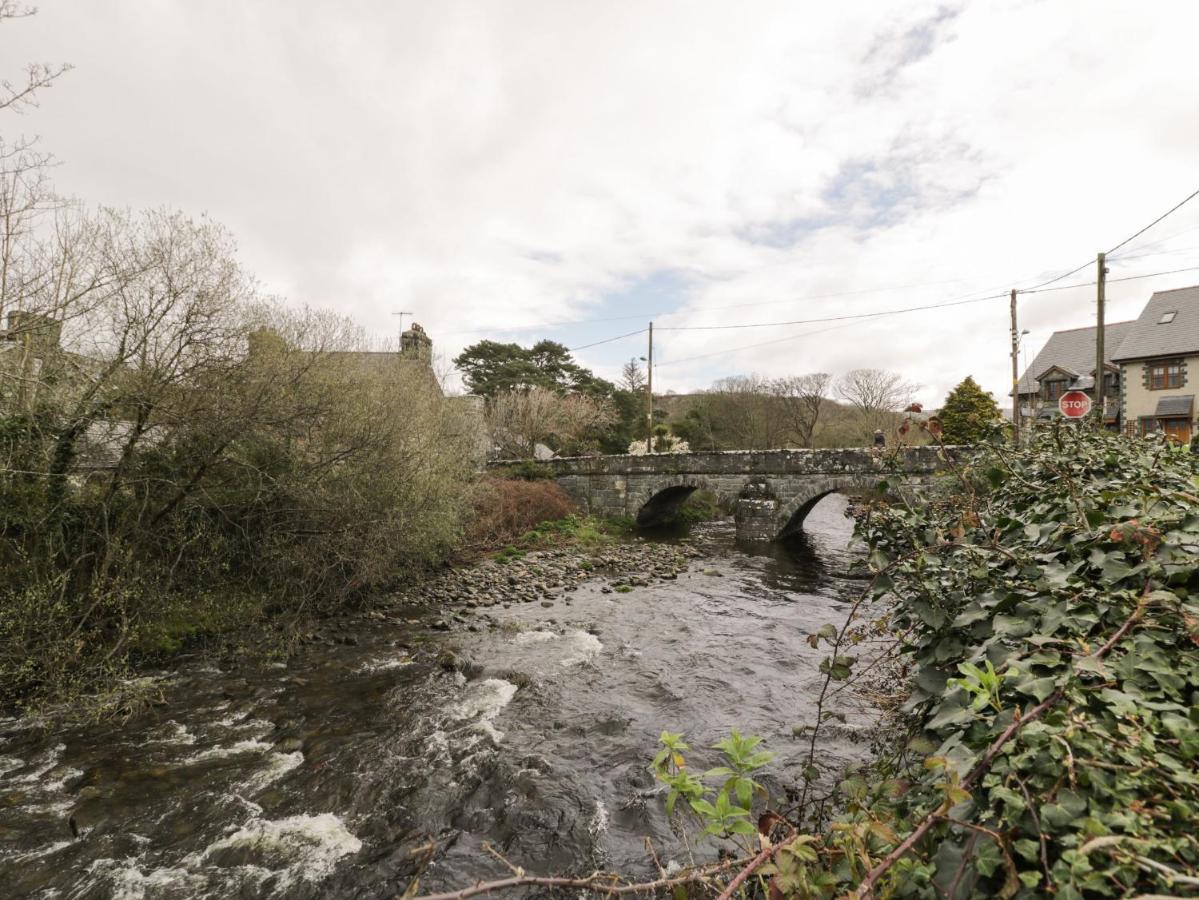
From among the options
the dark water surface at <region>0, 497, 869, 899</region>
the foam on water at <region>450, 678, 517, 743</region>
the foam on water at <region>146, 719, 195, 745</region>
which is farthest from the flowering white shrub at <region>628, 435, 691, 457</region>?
the foam on water at <region>146, 719, 195, 745</region>

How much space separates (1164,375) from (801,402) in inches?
742

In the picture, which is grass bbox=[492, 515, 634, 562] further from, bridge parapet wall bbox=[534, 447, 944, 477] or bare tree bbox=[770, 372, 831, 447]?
bare tree bbox=[770, 372, 831, 447]

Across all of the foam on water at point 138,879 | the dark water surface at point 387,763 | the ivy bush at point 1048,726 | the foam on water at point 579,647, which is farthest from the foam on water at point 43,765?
the ivy bush at point 1048,726

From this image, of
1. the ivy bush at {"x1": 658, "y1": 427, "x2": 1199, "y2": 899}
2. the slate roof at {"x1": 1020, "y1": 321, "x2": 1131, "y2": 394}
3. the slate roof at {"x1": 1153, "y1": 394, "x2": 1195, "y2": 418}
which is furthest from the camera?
the slate roof at {"x1": 1020, "y1": 321, "x2": 1131, "y2": 394}

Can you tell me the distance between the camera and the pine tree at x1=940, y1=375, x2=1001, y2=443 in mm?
30125

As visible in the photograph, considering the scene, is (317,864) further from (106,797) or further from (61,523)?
(61,523)

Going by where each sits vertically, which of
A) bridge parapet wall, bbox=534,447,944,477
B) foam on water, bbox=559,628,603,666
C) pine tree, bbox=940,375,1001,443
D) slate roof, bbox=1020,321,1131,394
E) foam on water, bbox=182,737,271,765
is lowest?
foam on water, bbox=182,737,271,765

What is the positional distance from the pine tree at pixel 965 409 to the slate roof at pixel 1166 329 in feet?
23.4

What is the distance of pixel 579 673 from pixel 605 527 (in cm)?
1372

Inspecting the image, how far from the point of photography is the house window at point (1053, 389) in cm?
3444

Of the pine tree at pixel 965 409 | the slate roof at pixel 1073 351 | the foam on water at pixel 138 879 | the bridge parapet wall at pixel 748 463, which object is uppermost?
the slate roof at pixel 1073 351

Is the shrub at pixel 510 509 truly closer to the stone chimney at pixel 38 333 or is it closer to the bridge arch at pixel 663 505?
the bridge arch at pixel 663 505

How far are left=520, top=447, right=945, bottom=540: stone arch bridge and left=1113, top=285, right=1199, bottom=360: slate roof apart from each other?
21.6m

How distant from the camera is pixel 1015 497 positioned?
4.14 metres
